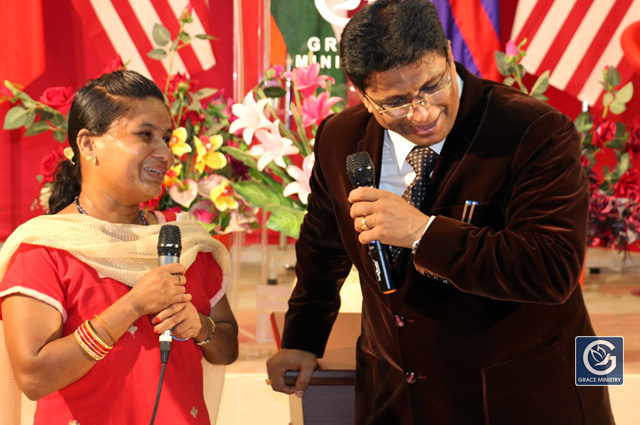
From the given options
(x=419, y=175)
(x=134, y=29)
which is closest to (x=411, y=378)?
(x=419, y=175)

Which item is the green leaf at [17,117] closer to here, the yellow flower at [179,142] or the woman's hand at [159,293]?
the yellow flower at [179,142]

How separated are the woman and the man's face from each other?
1.74 feet

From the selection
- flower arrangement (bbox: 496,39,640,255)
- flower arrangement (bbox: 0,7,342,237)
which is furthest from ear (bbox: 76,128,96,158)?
flower arrangement (bbox: 496,39,640,255)

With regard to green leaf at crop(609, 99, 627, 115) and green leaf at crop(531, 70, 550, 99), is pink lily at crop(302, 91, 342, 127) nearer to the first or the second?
green leaf at crop(531, 70, 550, 99)

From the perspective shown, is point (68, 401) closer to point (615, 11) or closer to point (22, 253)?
point (22, 253)

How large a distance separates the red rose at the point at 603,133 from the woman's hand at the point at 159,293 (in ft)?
5.63

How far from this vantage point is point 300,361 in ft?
6.01

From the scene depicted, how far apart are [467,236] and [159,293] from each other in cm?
64

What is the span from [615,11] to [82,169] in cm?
402

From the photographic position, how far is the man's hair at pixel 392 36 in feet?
4.83

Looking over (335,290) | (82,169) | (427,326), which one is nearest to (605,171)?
(335,290)

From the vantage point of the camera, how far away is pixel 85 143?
1853 mm

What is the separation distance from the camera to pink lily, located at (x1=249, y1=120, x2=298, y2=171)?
2.39 metres

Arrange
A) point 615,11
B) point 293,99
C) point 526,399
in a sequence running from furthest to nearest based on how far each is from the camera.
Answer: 1. point 615,11
2. point 293,99
3. point 526,399
